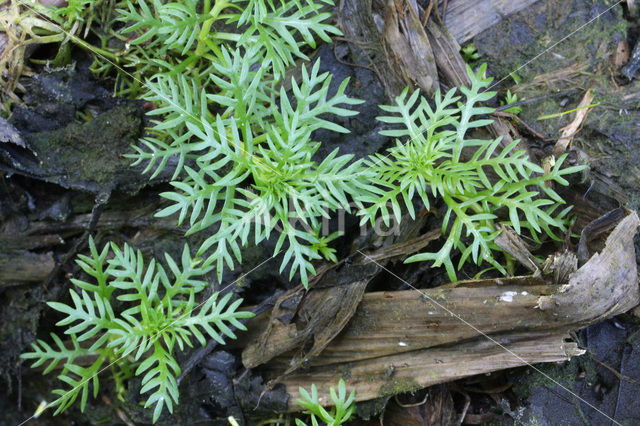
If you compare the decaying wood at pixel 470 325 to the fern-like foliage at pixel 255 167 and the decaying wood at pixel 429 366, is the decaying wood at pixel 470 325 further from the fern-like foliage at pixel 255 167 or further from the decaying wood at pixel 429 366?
the fern-like foliage at pixel 255 167

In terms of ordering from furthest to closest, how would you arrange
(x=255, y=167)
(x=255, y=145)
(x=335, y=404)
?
(x=255, y=145) < (x=335, y=404) < (x=255, y=167)

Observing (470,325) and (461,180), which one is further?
(461,180)

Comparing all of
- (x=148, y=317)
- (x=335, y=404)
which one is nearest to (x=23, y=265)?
(x=148, y=317)

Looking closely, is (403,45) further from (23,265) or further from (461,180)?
(23,265)

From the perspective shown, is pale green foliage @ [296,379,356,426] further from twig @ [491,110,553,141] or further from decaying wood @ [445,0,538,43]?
decaying wood @ [445,0,538,43]

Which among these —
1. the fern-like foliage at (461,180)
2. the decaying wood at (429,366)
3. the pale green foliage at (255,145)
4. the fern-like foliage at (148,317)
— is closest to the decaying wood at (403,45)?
the fern-like foliage at (461,180)

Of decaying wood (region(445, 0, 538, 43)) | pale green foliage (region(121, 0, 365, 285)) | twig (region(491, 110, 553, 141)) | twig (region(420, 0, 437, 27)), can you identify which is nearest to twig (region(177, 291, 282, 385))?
pale green foliage (region(121, 0, 365, 285))

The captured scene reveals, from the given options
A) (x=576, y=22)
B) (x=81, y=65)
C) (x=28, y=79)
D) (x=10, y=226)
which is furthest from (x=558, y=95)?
(x=10, y=226)

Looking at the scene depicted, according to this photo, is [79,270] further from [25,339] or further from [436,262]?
[436,262]
